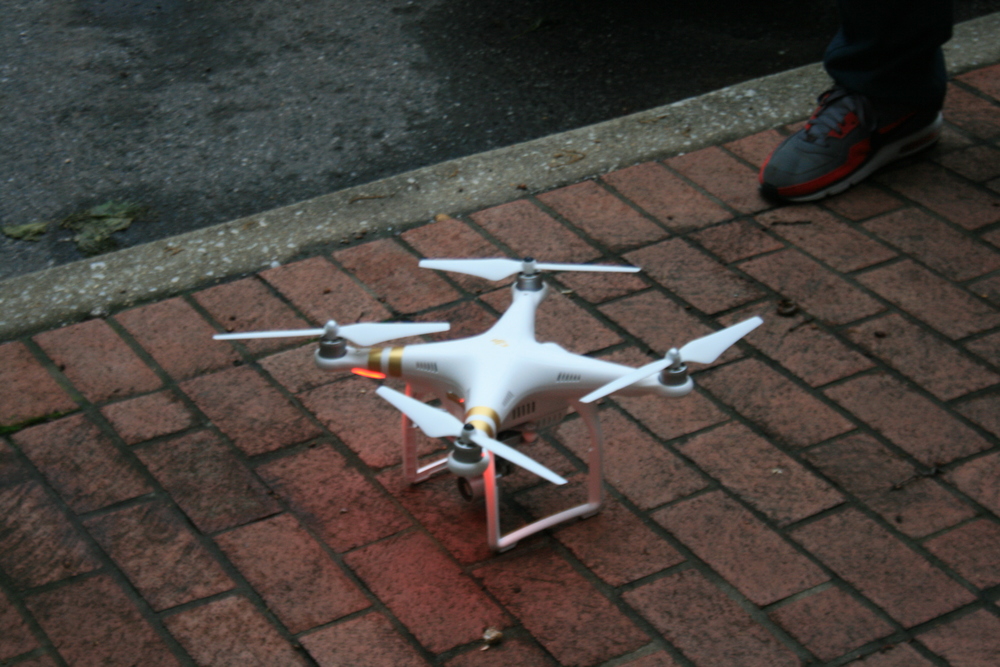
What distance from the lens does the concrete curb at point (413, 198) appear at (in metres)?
3.29

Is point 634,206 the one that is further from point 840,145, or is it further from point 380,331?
point 380,331

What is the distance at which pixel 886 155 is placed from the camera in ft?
12.1

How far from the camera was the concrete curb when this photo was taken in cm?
329

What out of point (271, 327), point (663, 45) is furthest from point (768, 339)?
point (663, 45)

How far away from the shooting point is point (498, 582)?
2.39 meters

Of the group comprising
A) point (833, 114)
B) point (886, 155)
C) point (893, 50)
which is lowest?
point (886, 155)

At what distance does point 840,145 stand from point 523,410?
1.87 metres

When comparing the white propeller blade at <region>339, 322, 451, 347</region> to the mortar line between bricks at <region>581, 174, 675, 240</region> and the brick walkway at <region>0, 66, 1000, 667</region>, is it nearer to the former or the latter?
the brick walkway at <region>0, 66, 1000, 667</region>

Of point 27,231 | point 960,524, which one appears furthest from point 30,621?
point 960,524

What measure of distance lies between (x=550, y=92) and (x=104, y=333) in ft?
6.74

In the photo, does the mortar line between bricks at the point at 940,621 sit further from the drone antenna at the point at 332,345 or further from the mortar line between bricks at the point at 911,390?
the drone antenna at the point at 332,345

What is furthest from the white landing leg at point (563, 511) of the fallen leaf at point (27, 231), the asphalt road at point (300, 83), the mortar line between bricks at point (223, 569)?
the fallen leaf at point (27, 231)

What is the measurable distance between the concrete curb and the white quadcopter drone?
1155 mm

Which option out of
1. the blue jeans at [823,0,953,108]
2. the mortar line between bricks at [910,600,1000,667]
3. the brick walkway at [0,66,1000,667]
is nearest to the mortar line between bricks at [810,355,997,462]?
the brick walkway at [0,66,1000,667]
